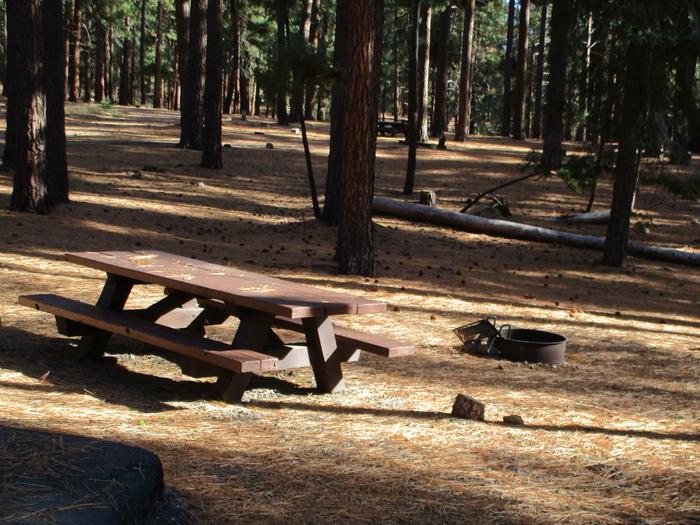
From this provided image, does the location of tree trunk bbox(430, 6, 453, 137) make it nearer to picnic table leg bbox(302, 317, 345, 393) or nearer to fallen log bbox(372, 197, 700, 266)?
fallen log bbox(372, 197, 700, 266)

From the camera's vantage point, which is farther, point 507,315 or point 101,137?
point 101,137

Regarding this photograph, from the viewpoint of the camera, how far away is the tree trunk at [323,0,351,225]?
1495 cm

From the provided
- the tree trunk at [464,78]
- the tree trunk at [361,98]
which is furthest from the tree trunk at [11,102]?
the tree trunk at [464,78]

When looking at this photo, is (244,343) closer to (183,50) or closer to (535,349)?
(535,349)

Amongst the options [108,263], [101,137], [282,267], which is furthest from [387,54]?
[108,263]

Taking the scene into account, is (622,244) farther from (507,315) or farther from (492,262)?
(507,315)

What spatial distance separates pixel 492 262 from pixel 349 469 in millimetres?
10346

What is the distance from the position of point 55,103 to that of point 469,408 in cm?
1161

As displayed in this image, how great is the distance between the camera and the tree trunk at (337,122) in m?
15.0

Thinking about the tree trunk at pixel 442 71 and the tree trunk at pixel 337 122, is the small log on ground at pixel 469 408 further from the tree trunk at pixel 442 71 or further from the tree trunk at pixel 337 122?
the tree trunk at pixel 442 71

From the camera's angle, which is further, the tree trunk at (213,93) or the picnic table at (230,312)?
the tree trunk at (213,93)

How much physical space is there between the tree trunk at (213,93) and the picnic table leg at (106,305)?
14.9m

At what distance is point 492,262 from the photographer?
14812mm

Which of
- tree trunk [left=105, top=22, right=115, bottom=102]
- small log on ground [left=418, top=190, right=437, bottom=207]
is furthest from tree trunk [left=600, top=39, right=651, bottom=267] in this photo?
tree trunk [left=105, top=22, right=115, bottom=102]
